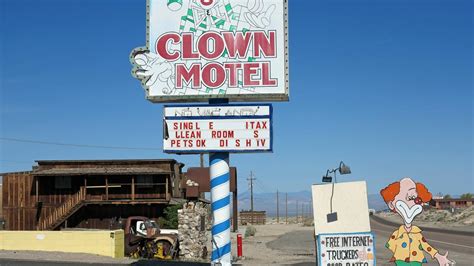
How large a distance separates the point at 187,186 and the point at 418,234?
12402 millimetres

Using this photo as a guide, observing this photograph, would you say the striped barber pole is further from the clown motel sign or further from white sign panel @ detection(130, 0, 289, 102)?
white sign panel @ detection(130, 0, 289, 102)

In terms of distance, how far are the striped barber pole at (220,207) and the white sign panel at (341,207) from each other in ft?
7.65

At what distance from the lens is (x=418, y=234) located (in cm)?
1376

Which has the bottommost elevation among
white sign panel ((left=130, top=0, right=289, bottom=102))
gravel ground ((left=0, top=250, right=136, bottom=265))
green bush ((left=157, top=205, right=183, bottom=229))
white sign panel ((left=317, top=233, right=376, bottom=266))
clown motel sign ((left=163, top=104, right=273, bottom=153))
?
gravel ground ((left=0, top=250, right=136, bottom=265))

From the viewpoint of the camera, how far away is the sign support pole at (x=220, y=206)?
14.6 metres

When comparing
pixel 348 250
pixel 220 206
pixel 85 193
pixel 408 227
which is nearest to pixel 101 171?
pixel 85 193

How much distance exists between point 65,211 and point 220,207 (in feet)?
100

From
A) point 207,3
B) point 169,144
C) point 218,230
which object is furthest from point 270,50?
point 218,230

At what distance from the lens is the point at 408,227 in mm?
13812

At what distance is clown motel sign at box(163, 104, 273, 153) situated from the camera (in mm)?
14438

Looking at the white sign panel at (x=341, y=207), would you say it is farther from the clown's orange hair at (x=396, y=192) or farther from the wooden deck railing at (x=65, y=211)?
the wooden deck railing at (x=65, y=211)

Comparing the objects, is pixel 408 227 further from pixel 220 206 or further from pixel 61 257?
pixel 61 257

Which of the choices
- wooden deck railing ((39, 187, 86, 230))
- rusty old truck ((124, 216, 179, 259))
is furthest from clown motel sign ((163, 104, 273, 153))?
wooden deck railing ((39, 187, 86, 230))

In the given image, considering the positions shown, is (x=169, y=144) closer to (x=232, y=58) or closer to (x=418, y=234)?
(x=232, y=58)
